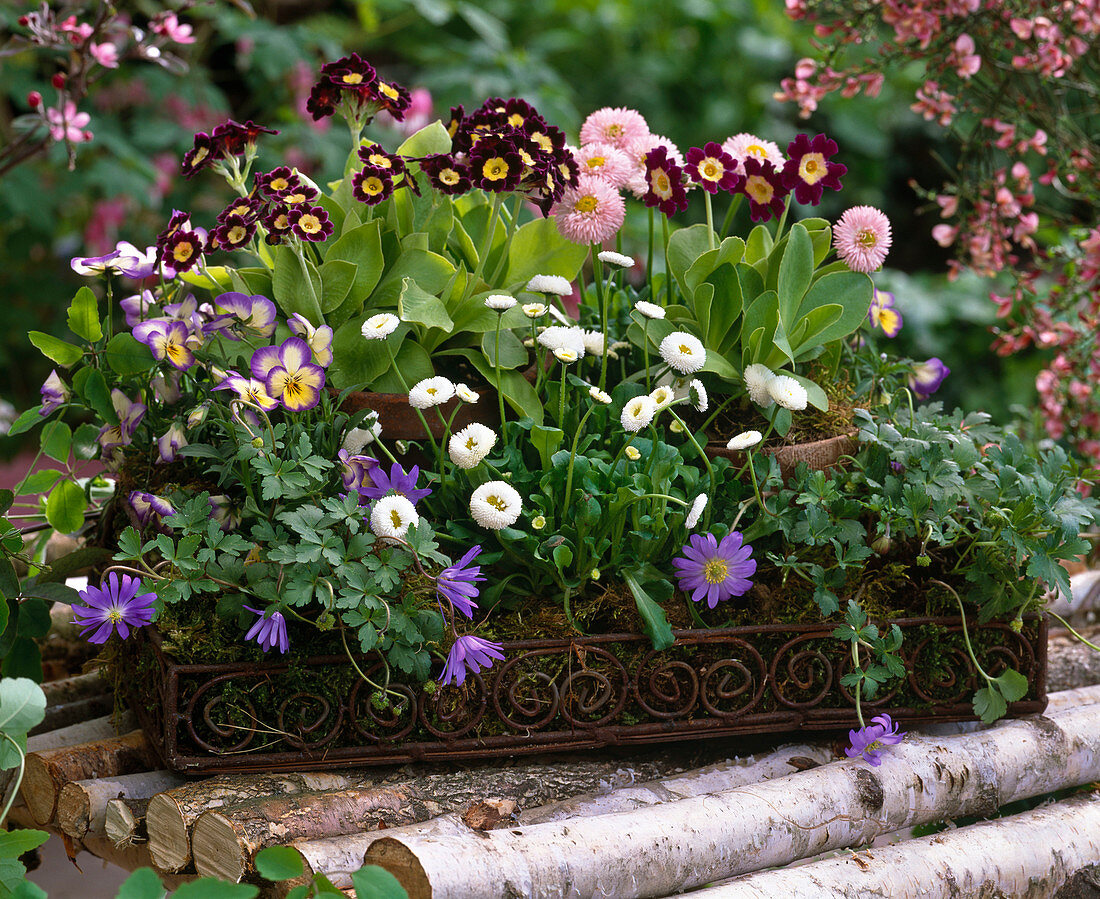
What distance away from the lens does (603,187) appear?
1319mm

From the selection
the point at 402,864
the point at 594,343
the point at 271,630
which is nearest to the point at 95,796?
the point at 271,630

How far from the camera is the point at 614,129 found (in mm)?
1472

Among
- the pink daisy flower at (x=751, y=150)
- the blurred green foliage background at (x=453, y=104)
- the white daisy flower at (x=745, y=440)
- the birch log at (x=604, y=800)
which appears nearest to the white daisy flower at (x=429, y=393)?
the white daisy flower at (x=745, y=440)

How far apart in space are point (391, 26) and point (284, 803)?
333 cm

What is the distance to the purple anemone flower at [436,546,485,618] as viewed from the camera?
1.06m

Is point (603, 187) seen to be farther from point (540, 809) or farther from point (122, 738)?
point (122, 738)

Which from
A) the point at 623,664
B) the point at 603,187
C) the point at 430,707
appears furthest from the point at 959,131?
the point at 430,707

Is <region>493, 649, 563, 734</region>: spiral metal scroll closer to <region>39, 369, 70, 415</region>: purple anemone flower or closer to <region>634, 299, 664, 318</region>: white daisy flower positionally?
<region>634, 299, 664, 318</region>: white daisy flower

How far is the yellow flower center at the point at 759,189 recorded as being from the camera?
1330 mm

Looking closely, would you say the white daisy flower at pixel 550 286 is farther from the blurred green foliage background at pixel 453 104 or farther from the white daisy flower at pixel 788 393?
the blurred green foliage background at pixel 453 104

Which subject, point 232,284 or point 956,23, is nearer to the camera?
point 232,284

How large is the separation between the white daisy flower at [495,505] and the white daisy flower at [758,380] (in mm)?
372

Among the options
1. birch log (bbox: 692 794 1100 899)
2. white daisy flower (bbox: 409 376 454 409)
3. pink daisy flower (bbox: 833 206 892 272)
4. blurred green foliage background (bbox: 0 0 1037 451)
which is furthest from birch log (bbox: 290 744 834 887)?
blurred green foliage background (bbox: 0 0 1037 451)

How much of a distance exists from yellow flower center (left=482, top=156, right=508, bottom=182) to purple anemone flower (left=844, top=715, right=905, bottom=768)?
2.67 feet
